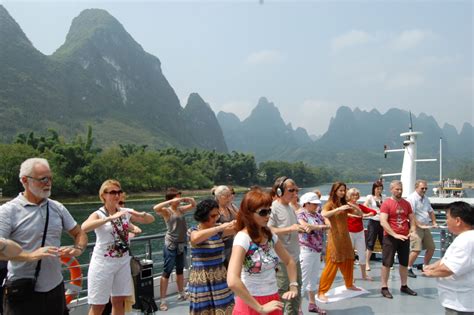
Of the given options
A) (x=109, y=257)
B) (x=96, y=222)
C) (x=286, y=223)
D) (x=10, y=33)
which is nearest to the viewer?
(x=96, y=222)

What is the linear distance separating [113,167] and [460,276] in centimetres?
5075

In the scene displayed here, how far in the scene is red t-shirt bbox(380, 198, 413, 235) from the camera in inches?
172

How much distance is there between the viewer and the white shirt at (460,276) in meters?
2.25

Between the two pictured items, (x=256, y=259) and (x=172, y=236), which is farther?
(x=172, y=236)


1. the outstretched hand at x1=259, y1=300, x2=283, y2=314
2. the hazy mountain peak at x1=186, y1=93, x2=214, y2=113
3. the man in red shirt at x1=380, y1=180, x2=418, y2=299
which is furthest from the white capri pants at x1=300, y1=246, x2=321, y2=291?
the hazy mountain peak at x1=186, y1=93, x2=214, y2=113

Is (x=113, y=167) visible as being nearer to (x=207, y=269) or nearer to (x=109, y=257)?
(x=109, y=257)

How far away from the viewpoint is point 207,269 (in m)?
2.72

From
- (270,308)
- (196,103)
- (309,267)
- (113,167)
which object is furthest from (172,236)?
(196,103)

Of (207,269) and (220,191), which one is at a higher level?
(220,191)

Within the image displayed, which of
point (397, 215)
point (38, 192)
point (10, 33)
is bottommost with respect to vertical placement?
point (397, 215)

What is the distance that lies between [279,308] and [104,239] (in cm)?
173

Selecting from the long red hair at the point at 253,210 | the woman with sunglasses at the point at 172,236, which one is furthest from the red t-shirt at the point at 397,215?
the long red hair at the point at 253,210

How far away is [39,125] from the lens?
85.2m

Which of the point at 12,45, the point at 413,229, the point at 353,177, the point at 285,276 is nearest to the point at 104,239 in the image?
the point at 285,276
